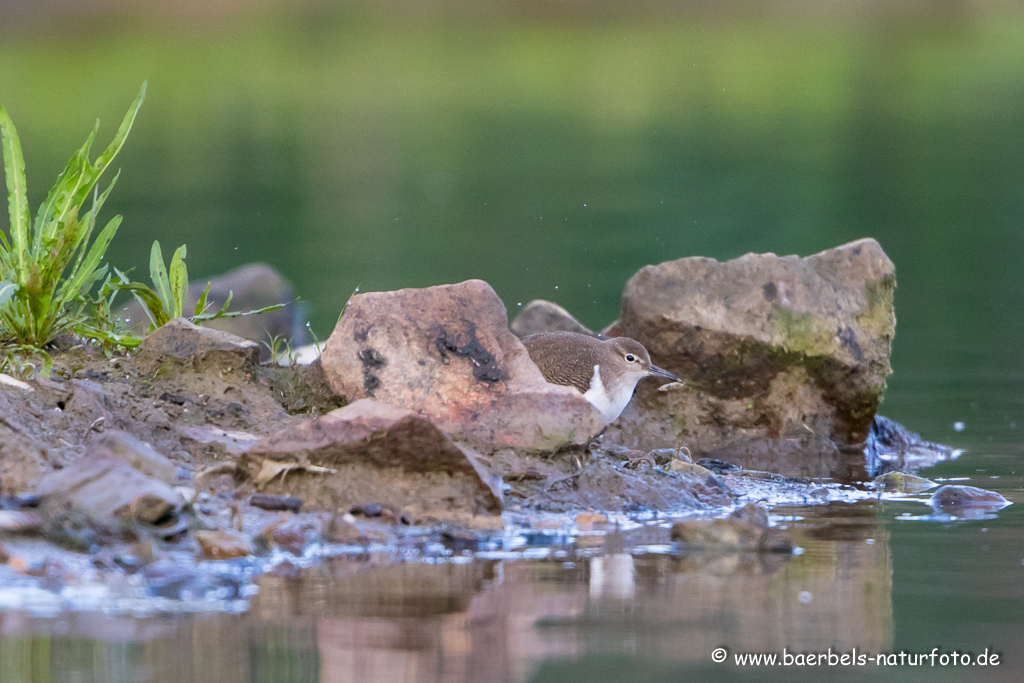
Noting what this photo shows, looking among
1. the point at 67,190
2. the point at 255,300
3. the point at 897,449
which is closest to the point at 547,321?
the point at 897,449

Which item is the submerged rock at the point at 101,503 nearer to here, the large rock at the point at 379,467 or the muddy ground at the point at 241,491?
the muddy ground at the point at 241,491

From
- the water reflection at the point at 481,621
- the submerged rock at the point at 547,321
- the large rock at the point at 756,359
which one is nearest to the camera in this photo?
the water reflection at the point at 481,621

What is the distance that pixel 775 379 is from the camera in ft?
24.5

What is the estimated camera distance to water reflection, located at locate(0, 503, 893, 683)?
345cm

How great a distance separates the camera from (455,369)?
5.96 meters

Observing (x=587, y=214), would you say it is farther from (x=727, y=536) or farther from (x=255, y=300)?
(x=727, y=536)

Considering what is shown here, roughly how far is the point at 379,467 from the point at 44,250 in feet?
6.59

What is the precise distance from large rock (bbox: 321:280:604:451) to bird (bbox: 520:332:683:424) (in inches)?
15.6

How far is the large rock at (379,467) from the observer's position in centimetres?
501

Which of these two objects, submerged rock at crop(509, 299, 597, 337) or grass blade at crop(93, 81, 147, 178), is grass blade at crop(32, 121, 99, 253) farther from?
submerged rock at crop(509, 299, 597, 337)

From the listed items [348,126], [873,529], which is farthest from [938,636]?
[348,126]

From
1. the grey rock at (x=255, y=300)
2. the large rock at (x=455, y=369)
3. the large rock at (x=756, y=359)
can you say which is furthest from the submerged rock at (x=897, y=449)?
the grey rock at (x=255, y=300)

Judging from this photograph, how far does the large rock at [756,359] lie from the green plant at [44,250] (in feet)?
9.18

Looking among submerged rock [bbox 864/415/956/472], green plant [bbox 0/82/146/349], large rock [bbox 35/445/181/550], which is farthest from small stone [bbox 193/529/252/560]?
submerged rock [bbox 864/415/956/472]
